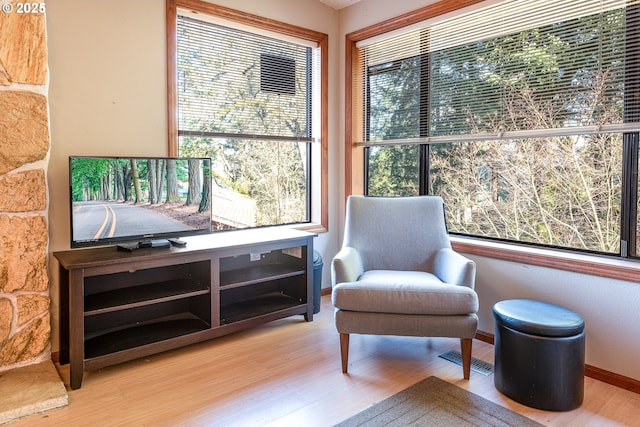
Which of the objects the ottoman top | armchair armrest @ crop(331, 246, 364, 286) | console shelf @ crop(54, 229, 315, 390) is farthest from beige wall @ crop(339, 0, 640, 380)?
console shelf @ crop(54, 229, 315, 390)

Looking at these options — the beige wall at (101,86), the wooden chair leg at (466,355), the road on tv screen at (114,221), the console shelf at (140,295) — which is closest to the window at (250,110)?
the beige wall at (101,86)

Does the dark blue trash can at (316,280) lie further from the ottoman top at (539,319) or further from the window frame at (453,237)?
the ottoman top at (539,319)

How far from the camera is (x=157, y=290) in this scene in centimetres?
260

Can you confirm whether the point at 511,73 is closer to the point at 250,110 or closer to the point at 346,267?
the point at 346,267

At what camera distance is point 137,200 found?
2502mm

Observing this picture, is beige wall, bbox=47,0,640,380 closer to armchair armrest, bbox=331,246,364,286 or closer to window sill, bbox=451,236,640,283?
window sill, bbox=451,236,640,283

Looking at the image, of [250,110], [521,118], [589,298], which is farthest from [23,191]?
[589,298]

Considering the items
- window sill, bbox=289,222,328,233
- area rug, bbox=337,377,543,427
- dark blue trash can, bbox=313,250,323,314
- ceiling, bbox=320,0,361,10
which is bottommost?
area rug, bbox=337,377,543,427

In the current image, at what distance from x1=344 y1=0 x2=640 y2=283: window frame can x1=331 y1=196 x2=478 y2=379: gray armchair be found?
0.33m

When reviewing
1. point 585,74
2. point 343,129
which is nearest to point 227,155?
point 343,129

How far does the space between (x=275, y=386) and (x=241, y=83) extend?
7.39 ft

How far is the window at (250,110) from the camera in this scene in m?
2.99

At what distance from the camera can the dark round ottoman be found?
78.1 inches

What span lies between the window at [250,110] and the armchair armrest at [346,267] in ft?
3.41
